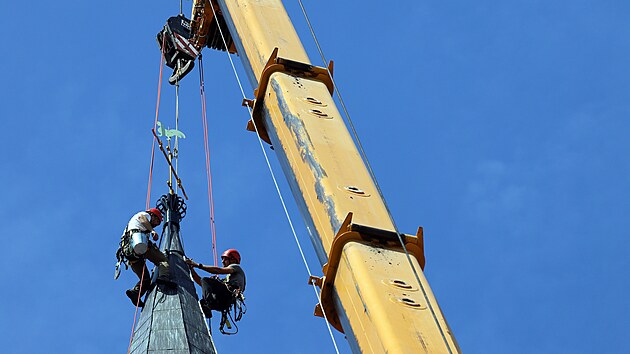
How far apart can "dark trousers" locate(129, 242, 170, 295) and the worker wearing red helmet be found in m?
0.60

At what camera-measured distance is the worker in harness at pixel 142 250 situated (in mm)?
20172

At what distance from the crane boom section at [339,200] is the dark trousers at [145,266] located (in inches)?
290

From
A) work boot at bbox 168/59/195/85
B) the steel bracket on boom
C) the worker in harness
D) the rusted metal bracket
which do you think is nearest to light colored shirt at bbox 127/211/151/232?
the worker in harness

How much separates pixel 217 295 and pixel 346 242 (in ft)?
35.2

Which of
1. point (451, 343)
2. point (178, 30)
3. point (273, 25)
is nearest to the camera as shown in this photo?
point (451, 343)

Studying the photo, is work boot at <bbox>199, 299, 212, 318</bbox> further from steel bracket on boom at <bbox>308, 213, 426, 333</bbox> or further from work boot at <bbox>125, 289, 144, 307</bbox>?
steel bracket on boom at <bbox>308, 213, 426, 333</bbox>

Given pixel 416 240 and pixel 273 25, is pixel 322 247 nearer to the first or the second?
pixel 416 240

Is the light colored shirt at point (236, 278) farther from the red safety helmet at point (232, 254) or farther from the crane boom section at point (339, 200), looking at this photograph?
the crane boom section at point (339, 200)

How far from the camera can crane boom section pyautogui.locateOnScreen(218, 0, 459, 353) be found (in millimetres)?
9703

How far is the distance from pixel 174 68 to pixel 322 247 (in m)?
15.6

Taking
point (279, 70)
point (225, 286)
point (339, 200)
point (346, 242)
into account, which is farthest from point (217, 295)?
point (346, 242)

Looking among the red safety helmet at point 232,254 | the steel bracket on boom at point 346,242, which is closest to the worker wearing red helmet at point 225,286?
the red safety helmet at point 232,254

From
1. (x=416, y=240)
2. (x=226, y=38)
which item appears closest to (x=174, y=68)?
(x=226, y=38)

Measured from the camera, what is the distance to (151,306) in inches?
837
